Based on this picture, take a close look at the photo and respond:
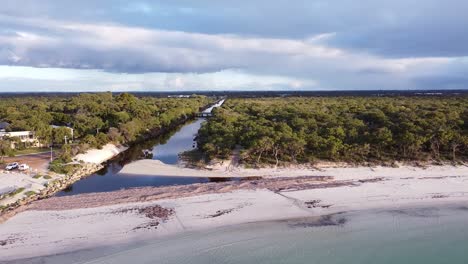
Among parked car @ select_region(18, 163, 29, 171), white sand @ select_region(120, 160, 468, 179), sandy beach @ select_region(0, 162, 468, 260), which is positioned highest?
parked car @ select_region(18, 163, 29, 171)

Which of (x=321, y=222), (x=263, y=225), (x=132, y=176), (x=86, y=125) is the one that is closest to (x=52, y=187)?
(x=132, y=176)

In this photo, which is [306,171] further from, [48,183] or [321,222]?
[48,183]

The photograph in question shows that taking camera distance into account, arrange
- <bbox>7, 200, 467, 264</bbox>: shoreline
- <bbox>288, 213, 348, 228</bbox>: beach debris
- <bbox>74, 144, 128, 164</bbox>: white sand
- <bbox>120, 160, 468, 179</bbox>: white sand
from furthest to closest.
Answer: <bbox>74, 144, 128, 164</bbox>: white sand < <bbox>120, 160, 468, 179</bbox>: white sand < <bbox>288, 213, 348, 228</bbox>: beach debris < <bbox>7, 200, 467, 264</bbox>: shoreline

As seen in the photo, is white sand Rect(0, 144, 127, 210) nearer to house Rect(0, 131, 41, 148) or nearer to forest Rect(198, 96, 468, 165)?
house Rect(0, 131, 41, 148)

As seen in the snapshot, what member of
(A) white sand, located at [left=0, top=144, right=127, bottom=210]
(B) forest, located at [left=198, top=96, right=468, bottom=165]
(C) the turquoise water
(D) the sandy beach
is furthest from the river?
(C) the turquoise water

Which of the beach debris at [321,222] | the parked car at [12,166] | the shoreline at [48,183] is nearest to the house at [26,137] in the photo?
the shoreline at [48,183]

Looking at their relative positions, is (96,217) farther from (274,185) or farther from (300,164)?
(300,164)

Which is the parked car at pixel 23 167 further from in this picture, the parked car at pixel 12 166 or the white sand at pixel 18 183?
the white sand at pixel 18 183

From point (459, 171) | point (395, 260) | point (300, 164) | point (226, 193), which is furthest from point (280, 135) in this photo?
point (395, 260)
